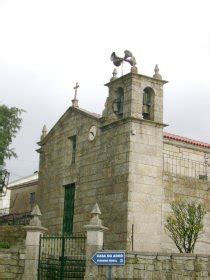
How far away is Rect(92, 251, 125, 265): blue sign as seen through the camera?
14352 mm

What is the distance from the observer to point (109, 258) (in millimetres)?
14781

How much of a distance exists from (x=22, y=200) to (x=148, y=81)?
→ 15.3 metres

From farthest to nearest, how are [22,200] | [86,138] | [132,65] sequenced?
[22,200], [86,138], [132,65]

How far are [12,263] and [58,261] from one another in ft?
5.10

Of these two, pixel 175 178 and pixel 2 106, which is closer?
pixel 175 178

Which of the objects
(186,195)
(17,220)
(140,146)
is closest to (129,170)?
(140,146)

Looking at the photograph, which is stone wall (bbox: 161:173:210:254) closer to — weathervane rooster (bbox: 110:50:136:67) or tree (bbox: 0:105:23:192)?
weathervane rooster (bbox: 110:50:136:67)

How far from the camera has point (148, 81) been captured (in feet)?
73.2

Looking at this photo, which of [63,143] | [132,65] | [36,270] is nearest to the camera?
[36,270]

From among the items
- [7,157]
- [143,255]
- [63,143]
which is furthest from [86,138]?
[143,255]

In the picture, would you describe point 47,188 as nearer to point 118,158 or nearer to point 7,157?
point 7,157

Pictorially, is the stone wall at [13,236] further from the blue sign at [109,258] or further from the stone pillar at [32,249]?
the blue sign at [109,258]

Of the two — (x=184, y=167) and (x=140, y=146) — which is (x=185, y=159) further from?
(x=140, y=146)

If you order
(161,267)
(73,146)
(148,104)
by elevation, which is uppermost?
(148,104)
